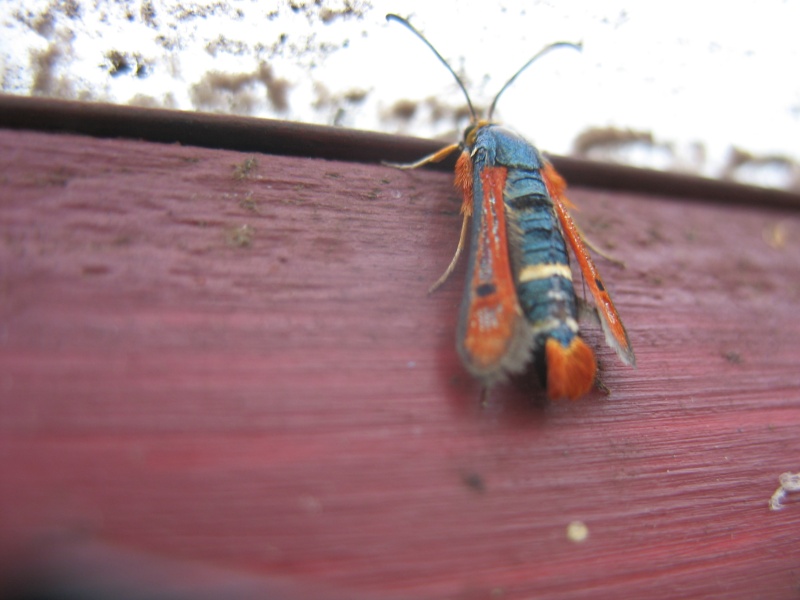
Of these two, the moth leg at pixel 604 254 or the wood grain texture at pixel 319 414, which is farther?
the moth leg at pixel 604 254

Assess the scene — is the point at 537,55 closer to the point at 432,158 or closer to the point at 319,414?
the point at 432,158

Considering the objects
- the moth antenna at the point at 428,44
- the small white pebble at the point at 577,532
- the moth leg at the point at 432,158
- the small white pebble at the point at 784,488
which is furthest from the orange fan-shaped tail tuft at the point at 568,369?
the moth antenna at the point at 428,44

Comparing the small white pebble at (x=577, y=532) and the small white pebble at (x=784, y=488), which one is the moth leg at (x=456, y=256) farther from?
the small white pebble at (x=784, y=488)

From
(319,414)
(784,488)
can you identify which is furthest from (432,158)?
(784,488)

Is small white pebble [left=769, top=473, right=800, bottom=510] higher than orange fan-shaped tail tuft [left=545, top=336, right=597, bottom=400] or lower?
lower

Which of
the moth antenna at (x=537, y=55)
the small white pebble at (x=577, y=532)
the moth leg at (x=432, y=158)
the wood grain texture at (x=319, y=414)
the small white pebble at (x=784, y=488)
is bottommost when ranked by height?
the small white pebble at (x=784, y=488)

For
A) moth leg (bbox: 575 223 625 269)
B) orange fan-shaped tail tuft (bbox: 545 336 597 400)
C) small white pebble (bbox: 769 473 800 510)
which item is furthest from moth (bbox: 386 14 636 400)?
Answer: small white pebble (bbox: 769 473 800 510)

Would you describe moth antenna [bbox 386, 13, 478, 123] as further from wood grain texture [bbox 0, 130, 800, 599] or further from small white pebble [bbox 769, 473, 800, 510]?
small white pebble [bbox 769, 473, 800, 510]
